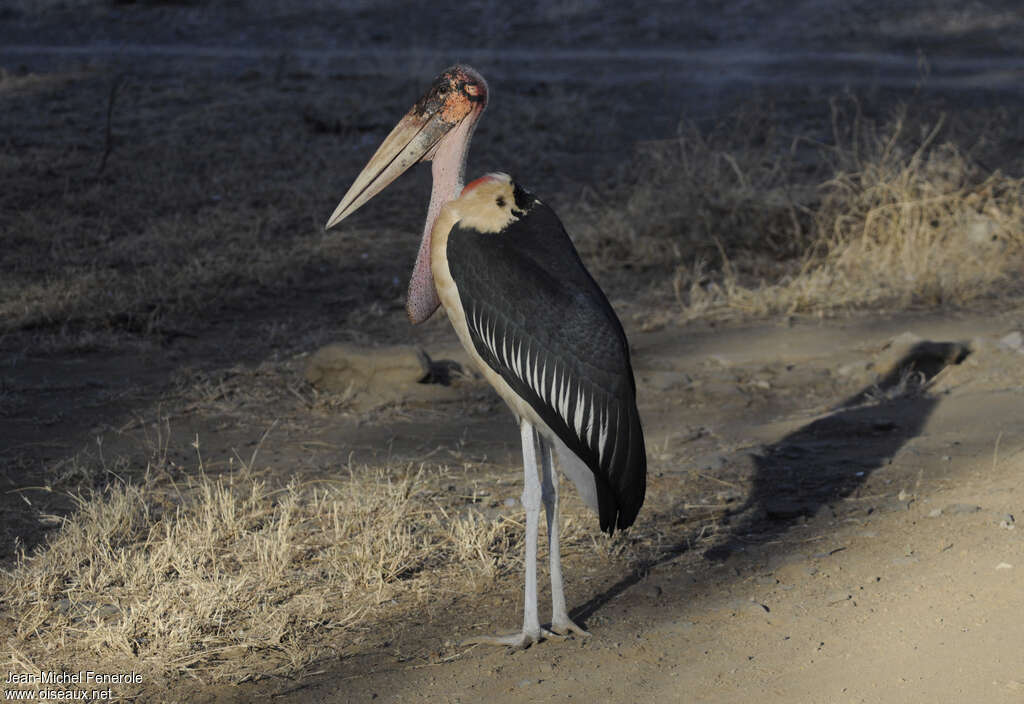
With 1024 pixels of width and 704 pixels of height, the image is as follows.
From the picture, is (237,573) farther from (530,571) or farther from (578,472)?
(578,472)

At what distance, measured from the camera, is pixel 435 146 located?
3709 millimetres

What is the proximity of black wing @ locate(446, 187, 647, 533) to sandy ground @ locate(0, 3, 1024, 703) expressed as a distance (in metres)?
0.47

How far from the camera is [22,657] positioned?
3160 millimetres

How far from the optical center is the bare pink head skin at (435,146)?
3576mm

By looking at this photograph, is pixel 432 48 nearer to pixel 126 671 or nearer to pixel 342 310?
pixel 342 310

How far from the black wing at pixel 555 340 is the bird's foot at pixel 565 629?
1.00 ft

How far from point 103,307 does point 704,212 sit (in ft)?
12.1

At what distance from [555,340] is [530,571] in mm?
617

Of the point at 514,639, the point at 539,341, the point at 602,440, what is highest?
the point at 539,341

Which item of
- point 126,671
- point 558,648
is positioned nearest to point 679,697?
point 558,648

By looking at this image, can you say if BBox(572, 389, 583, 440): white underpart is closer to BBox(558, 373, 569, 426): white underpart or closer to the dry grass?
BBox(558, 373, 569, 426): white underpart

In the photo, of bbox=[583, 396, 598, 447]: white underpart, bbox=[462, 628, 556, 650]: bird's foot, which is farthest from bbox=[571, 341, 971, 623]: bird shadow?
bbox=[583, 396, 598, 447]: white underpart

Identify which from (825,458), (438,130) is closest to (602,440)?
(438,130)

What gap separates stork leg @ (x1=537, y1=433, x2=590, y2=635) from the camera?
333 cm
